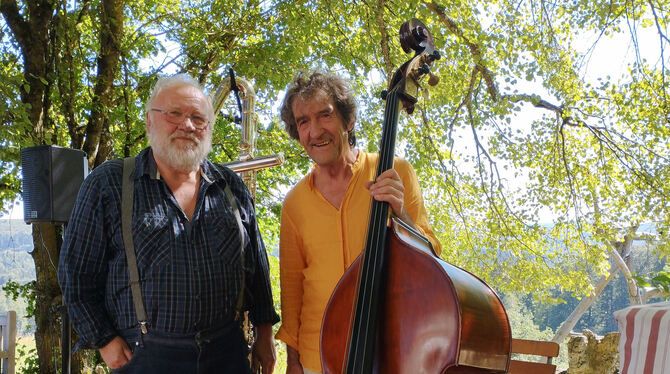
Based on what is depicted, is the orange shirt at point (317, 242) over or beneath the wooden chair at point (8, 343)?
over

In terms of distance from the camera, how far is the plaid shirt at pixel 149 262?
65.6 inches

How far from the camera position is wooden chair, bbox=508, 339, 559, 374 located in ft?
9.12

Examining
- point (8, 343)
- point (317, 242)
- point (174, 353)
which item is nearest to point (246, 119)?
point (317, 242)

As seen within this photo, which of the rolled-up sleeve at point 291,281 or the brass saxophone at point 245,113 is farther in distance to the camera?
the brass saxophone at point 245,113

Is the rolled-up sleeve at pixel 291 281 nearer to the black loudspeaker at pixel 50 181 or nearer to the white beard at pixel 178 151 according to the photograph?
the white beard at pixel 178 151

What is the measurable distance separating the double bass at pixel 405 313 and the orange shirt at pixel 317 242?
8.4 inches

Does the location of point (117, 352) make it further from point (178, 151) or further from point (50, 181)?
point (50, 181)

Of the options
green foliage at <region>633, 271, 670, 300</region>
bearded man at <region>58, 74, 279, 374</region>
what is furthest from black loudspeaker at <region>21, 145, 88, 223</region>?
green foliage at <region>633, 271, 670, 300</region>

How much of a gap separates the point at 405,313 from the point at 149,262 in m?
0.78

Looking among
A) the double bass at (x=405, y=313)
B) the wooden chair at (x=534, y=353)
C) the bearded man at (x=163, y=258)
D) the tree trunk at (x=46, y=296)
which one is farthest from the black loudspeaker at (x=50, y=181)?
the wooden chair at (x=534, y=353)

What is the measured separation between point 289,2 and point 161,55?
1831mm

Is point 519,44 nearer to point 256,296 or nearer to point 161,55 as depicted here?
point 161,55

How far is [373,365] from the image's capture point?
1.39 metres

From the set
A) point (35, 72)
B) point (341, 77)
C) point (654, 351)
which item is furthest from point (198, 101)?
point (35, 72)
